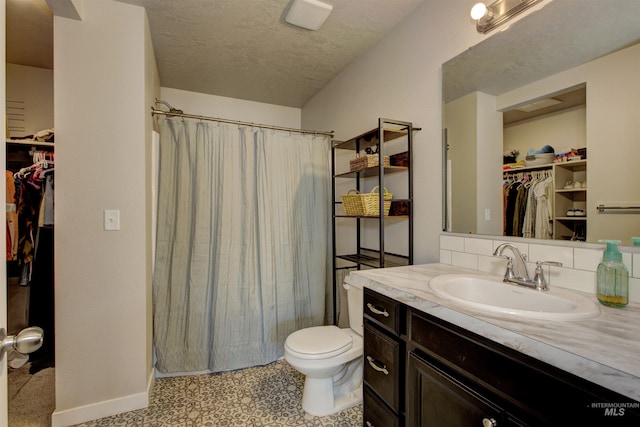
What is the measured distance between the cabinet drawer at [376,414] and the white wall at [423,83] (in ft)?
2.70

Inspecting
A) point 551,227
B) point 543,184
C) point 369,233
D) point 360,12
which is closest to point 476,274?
point 551,227

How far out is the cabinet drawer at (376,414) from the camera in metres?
1.18

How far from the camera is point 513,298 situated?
3.81 feet

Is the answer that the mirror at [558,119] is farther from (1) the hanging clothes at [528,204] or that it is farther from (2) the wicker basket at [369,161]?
(2) the wicker basket at [369,161]

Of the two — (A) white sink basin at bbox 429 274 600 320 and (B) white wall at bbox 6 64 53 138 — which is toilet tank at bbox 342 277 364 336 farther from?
(B) white wall at bbox 6 64 53 138

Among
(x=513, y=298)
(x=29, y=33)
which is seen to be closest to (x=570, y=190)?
(x=513, y=298)

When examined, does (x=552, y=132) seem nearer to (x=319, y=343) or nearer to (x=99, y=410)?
(x=319, y=343)

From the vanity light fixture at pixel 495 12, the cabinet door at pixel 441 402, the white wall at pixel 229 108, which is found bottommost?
the cabinet door at pixel 441 402

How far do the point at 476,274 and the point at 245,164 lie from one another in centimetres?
170

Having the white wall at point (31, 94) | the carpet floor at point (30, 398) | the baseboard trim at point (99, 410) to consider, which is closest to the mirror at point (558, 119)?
the baseboard trim at point (99, 410)

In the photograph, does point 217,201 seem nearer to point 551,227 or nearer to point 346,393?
point 346,393

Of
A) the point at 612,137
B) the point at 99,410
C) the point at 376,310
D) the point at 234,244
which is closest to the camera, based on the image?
the point at 612,137

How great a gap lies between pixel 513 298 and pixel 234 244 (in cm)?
176

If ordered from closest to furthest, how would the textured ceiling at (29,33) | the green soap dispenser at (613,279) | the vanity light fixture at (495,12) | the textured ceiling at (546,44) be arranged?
the green soap dispenser at (613,279)
the textured ceiling at (546,44)
the vanity light fixture at (495,12)
the textured ceiling at (29,33)
